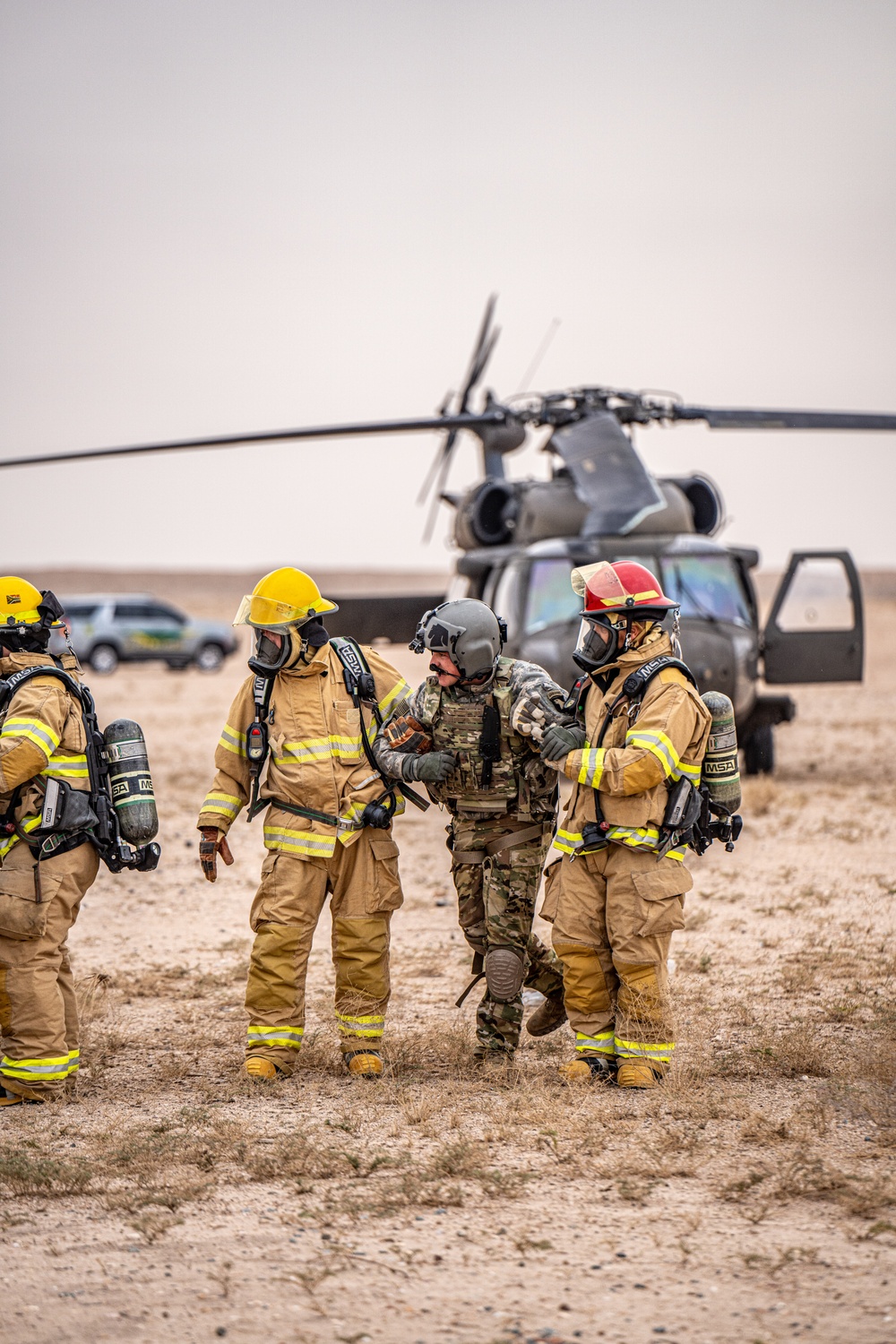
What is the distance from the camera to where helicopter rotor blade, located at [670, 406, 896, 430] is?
1185cm

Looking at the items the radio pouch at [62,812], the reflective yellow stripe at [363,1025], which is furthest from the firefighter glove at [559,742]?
the radio pouch at [62,812]

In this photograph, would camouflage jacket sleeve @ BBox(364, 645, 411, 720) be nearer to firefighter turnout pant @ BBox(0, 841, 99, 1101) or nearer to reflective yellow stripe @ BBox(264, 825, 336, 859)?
reflective yellow stripe @ BBox(264, 825, 336, 859)

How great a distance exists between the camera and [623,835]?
5.00 metres

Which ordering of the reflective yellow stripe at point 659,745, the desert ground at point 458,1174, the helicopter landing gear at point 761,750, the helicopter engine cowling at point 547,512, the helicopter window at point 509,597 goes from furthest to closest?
the helicopter landing gear at point 761,750 < the helicopter engine cowling at point 547,512 < the helicopter window at point 509,597 < the reflective yellow stripe at point 659,745 < the desert ground at point 458,1174

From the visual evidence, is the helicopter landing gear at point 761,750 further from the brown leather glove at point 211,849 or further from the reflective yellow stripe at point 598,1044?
the brown leather glove at point 211,849

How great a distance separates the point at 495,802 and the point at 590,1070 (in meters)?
1.06

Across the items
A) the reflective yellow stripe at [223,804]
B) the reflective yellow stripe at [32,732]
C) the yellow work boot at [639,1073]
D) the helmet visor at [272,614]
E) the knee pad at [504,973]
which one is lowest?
the yellow work boot at [639,1073]

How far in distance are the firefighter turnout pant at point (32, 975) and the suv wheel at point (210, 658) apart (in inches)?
1007

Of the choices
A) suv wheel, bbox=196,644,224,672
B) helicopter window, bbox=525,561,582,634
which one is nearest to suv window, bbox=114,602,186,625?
suv wheel, bbox=196,644,224,672

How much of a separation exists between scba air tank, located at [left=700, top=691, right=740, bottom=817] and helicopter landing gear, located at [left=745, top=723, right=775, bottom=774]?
25.3 feet

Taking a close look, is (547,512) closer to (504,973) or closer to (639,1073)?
(504,973)

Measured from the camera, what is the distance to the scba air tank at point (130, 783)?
5.27m

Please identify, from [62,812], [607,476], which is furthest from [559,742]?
[607,476]

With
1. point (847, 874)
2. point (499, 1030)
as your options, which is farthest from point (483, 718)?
point (847, 874)
